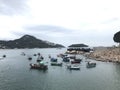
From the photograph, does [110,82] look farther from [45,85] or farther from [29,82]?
[29,82]

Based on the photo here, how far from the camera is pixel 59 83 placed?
64375 millimetres

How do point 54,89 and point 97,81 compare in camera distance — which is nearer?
point 54,89

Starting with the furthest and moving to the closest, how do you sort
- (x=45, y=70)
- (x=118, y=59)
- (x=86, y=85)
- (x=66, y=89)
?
1. (x=118, y=59)
2. (x=45, y=70)
3. (x=86, y=85)
4. (x=66, y=89)

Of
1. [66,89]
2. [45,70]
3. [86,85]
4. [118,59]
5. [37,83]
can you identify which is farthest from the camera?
[118,59]

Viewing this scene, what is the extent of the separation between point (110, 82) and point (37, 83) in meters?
21.4

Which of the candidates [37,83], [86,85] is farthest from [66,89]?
[37,83]

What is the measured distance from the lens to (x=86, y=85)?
6128 cm

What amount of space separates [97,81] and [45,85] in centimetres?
1590

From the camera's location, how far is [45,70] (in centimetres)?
9206

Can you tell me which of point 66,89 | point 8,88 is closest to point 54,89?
point 66,89

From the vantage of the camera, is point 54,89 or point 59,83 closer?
point 54,89

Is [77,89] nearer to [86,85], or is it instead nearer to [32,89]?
[86,85]

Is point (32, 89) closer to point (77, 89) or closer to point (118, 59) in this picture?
point (77, 89)

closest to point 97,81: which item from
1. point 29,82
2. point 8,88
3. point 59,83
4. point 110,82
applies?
point 110,82
